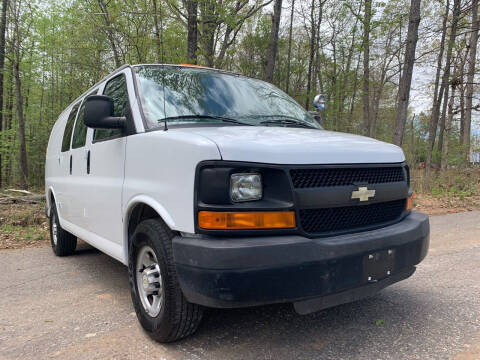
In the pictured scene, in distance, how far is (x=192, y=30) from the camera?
32.7 ft

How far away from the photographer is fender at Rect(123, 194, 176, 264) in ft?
7.18

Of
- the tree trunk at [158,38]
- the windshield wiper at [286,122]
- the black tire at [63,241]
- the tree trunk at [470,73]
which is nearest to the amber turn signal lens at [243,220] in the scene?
the windshield wiper at [286,122]

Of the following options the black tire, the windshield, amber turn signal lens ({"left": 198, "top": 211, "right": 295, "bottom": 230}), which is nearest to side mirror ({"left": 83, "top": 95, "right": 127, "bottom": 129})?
the windshield

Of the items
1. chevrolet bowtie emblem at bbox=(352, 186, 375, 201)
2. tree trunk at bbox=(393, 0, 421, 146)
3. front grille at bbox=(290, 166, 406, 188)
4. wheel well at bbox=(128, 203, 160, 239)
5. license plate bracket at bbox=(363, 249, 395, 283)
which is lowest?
license plate bracket at bbox=(363, 249, 395, 283)

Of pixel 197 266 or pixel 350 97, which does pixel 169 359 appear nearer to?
pixel 197 266

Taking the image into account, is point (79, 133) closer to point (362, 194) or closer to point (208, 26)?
point (362, 194)

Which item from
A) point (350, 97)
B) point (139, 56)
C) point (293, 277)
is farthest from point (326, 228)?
point (350, 97)

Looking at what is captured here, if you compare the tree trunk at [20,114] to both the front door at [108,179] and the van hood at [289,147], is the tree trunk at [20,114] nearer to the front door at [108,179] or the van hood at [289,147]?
the front door at [108,179]

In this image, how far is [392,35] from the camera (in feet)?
68.4

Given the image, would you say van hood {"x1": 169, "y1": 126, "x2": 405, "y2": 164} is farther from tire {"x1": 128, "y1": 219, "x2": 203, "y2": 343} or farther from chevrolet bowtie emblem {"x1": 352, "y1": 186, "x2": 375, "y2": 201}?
tire {"x1": 128, "y1": 219, "x2": 203, "y2": 343}

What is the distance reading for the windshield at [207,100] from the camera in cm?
280

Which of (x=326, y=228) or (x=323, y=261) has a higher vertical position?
(x=326, y=228)

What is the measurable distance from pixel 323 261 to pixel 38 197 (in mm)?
9428

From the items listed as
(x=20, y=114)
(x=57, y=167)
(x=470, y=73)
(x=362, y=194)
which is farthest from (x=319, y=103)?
(x=20, y=114)
